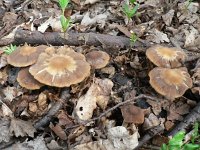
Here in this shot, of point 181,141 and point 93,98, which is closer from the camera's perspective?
point 181,141

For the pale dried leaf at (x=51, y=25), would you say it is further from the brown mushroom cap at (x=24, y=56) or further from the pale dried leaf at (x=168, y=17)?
the pale dried leaf at (x=168, y=17)

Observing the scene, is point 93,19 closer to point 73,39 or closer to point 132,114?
point 73,39

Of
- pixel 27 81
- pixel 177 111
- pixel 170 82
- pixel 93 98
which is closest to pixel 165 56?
pixel 170 82

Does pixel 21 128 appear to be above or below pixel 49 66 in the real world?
below

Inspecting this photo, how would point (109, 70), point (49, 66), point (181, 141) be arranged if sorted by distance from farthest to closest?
point (109, 70), point (49, 66), point (181, 141)

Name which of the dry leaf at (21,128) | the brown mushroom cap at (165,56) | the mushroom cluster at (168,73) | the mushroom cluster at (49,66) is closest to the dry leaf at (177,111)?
the mushroom cluster at (168,73)

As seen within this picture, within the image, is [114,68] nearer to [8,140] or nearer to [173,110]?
[173,110]

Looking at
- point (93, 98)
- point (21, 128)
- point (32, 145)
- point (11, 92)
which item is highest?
point (93, 98)

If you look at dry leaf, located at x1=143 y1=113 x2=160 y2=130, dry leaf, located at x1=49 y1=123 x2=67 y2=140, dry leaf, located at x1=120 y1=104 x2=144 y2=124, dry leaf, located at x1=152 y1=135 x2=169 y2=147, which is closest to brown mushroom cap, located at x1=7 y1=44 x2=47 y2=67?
dry leaf, located at x1=49 y1=123 x2=67 y2=140

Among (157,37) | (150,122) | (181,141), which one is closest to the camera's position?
(181,141)
